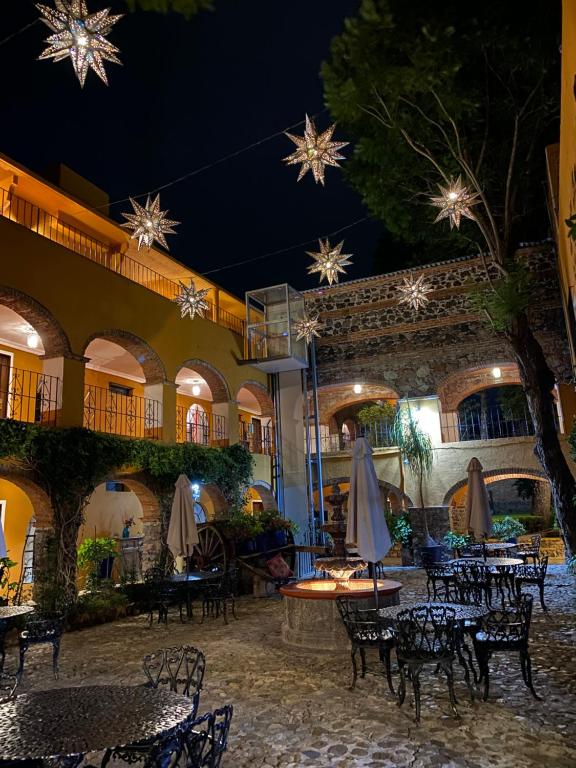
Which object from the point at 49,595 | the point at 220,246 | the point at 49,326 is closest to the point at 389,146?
the point at 49,326

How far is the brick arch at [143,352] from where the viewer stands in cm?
1131

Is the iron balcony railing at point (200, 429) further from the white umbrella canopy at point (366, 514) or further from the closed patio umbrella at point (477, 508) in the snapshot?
the white umbrella canopy at point (366, 514)

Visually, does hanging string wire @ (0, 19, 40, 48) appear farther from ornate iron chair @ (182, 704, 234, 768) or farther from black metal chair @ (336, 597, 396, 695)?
black metal chair @ (336, 597, 396, 695)

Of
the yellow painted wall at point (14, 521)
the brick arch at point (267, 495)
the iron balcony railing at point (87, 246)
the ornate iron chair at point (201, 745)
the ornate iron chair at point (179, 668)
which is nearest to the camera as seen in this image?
the ornate iron chair at point (201, 745)

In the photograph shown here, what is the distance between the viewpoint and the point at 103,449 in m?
9.83

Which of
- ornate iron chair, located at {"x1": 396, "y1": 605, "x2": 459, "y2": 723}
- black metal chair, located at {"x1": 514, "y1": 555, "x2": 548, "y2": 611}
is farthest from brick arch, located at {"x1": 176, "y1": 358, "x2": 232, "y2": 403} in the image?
ornate iron chair, located at {"x1": 396, "y1": 605, "x2": 459, "y2": 723}

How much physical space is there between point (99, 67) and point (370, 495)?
5.09 meters

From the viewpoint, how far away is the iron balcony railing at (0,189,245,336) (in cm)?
1148

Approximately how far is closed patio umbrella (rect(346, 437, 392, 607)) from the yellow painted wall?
8983 millimetres

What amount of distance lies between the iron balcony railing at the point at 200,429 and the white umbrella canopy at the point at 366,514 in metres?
7.03

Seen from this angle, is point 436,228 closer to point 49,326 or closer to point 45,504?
point 49,326

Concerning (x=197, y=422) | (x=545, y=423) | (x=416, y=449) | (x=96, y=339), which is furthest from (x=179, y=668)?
(x=197, y=422)

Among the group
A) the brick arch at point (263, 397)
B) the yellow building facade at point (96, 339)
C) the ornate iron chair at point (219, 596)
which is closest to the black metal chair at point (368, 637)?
the ornate iron chair at point (219, 596)

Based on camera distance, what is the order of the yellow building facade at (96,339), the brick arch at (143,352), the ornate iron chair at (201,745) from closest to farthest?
1. the ornate iron chair at (201,745)
2. the yellow building facade at (96,339)
3. the brick arch at (143,352)
